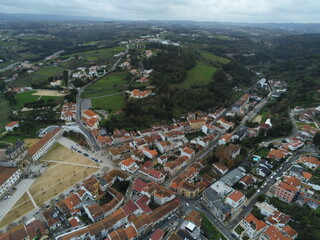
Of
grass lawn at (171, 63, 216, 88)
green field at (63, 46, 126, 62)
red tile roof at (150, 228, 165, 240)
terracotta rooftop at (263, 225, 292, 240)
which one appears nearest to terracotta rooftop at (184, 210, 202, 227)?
red tile roof at (150, 228, 165, 240)

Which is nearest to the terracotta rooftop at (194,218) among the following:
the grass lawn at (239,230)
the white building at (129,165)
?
the grass lawn at (239,230)

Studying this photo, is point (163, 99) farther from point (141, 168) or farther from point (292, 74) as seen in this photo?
point (292, 74)

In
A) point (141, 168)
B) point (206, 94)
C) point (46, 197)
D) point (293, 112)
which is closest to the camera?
point (46, 197)

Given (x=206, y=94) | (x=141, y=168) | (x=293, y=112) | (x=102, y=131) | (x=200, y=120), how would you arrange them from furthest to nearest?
1. (x=206, y=94)
2. (x=293, y=112)
3. (x=200, y=120)
4. (x=102, y=131)
5. (x=141, y=168)

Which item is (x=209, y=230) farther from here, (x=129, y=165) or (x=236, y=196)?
(x=129, y=165)

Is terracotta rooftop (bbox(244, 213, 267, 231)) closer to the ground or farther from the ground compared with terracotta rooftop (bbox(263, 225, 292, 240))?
closer to the ground

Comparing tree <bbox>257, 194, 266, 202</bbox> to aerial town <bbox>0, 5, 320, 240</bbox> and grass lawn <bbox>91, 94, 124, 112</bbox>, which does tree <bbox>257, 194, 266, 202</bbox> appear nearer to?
aerial town <bbox>0, 5, 320, 240</bbox>

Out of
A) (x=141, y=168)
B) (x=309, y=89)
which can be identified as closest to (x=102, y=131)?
(x=141, y=168)
